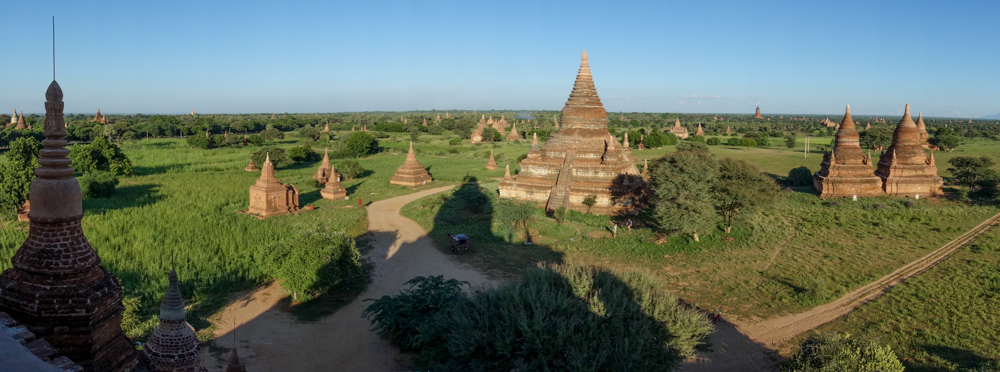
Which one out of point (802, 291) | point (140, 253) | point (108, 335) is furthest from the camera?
point (140, 253)

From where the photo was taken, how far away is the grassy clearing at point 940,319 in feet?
34.9

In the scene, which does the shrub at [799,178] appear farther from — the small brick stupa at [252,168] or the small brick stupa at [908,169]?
the small brick stupa at [252,168]

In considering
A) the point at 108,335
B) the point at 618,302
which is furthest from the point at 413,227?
the point at 108,335

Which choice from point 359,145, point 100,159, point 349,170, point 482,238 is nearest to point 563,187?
point 482,238

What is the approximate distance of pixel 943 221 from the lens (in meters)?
21.9

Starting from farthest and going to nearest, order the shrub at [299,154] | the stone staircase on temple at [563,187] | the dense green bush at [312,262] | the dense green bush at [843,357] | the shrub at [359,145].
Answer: the shrub at [359,145], the shrub at [299,154], the stone staircase on temple at [563,187], the dense green bush at [312,262], the dense green bush at [843,357]

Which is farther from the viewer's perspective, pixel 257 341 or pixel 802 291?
pixel 802 291

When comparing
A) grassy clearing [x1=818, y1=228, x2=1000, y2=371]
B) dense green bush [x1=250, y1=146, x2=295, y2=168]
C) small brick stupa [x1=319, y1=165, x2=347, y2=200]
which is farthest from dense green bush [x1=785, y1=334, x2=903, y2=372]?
dense green bush [x1=250, y1=146, x2=295, y2=168]

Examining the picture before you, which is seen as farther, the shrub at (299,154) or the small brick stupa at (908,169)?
the shrub at (299,154)

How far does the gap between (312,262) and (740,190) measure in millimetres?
14519

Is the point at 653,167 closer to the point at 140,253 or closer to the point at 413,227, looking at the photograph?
the point at 413,227

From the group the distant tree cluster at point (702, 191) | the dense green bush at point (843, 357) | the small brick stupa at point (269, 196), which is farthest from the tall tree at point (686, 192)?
Result: the small brick stupa at point (269, 196)

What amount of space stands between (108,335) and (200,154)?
167ft

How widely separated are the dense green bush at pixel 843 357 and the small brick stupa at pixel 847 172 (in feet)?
69.7
